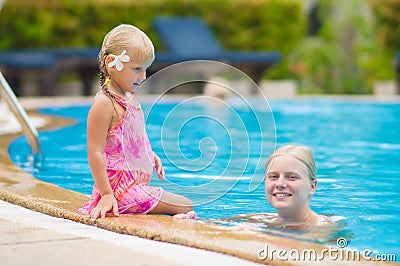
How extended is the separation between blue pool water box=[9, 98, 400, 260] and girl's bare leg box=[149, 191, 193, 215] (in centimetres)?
6

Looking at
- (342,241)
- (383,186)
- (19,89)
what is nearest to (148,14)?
(19,89)

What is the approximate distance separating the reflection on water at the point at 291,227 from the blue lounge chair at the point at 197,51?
12.0 m

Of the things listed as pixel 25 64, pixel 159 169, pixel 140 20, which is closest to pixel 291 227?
pixel 159 169

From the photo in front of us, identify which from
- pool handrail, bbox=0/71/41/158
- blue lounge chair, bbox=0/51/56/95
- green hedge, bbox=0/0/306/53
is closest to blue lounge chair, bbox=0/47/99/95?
blue lounge chair, bbox=0/51/56/95

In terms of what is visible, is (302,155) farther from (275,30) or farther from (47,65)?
(275,30)

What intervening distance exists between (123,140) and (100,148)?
16 centimetres

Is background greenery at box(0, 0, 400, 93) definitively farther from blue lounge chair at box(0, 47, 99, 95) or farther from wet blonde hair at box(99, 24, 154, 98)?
wet blonde hair at box(99, 24, 154, 98)

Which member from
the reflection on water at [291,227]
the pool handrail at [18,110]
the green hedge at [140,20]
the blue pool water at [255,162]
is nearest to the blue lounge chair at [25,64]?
the green hedge at [140,20]

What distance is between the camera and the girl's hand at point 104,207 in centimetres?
333

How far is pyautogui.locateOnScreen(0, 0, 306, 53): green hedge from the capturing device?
1672 cm

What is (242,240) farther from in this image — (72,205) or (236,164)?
(236,164)

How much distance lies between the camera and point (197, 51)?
16391mm

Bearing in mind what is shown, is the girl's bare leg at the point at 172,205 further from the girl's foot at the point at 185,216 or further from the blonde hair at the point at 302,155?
the blonde hair at the point at 302,155

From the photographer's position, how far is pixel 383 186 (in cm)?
488
